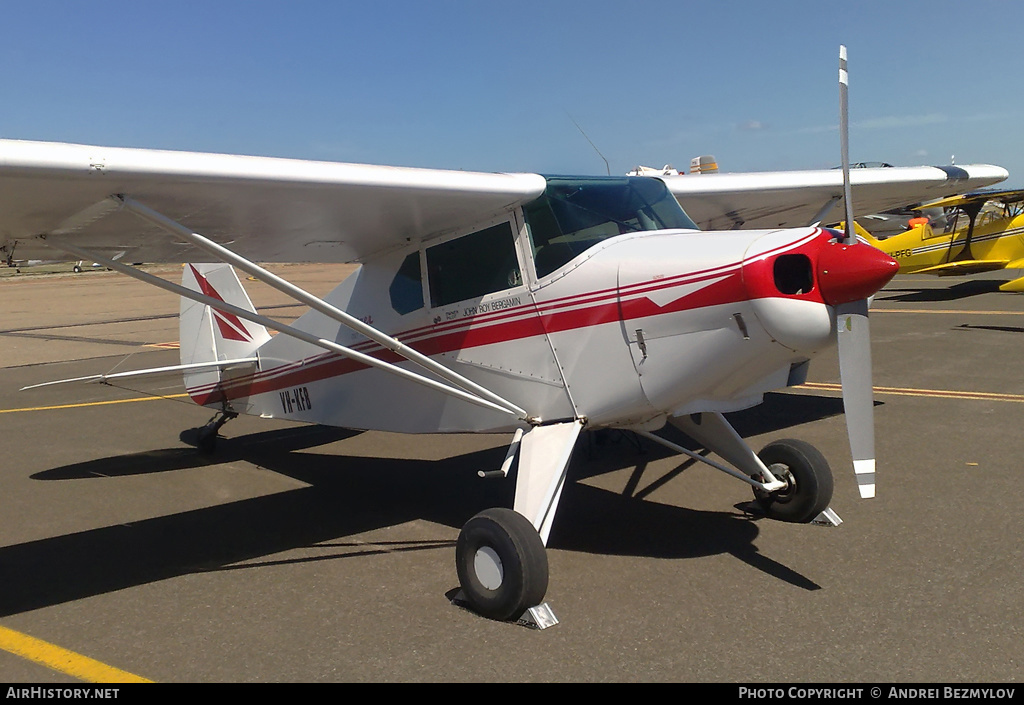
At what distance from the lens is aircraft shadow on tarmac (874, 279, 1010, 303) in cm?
2114

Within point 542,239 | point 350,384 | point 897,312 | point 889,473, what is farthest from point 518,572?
point 897,312

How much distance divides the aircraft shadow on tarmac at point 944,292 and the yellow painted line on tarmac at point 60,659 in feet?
69.2

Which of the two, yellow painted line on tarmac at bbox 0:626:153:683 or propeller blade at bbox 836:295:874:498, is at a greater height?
propeller blade at bbox 836:295:874:498

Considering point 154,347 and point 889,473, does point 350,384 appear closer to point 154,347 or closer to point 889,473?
point 889,473

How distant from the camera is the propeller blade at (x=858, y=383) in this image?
404 centimetres

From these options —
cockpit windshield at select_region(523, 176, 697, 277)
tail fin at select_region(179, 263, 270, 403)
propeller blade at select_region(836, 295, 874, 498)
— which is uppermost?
cockpit windshield at select_region(523, 176, 697, 277)

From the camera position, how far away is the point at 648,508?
19.5ft

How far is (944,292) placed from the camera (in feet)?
72.9

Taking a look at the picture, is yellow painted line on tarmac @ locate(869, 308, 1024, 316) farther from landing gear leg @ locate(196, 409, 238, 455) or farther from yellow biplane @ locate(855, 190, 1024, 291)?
landing gear leg @ locate(196, 409, 238, 455)

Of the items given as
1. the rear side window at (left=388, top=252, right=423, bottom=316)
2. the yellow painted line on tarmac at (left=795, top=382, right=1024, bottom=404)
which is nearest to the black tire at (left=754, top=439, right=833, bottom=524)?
the rear side window at (left=388, top=252, right=423, bottom=316)

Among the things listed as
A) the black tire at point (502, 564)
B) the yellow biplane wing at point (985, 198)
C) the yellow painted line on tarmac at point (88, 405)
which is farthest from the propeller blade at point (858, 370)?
the yellow biplane wing at point (985, 198)

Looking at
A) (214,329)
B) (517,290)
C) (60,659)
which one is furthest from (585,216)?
(214,329)

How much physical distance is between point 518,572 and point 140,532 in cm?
331

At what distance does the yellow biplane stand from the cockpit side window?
17.9 metres
